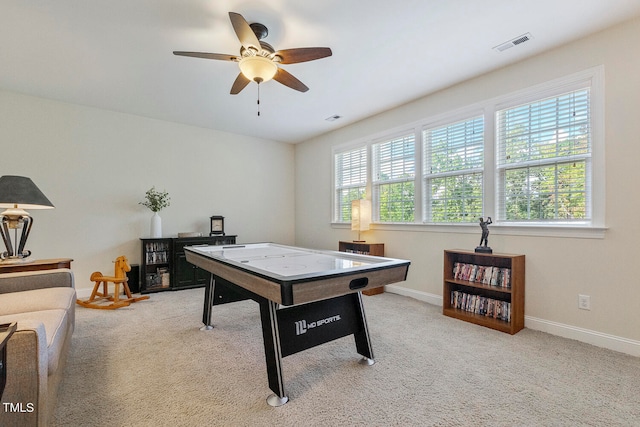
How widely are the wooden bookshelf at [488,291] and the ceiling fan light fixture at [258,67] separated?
8.39ft

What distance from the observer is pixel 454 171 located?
353cm

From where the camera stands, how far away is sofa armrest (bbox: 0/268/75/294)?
87.8 inches

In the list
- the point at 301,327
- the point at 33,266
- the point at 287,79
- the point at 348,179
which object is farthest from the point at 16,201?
the point at 348,179

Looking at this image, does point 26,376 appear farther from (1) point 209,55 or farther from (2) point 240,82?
(2) point 240,82

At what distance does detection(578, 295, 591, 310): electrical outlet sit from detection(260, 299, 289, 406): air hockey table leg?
2.63 meters

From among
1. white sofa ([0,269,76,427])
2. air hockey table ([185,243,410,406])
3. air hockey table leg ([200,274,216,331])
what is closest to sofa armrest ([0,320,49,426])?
white sofa ([0,269,76,427])

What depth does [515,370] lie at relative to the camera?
6.78ft

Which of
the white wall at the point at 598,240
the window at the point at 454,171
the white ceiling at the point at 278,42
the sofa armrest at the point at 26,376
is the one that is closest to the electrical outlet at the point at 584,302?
the white wall at the point at 598,240

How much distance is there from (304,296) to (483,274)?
2.38 m

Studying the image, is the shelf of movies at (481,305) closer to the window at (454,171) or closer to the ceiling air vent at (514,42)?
the window at (454,171)

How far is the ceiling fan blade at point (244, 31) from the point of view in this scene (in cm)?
184

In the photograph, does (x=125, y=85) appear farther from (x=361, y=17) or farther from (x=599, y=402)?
(x=599, y=402)

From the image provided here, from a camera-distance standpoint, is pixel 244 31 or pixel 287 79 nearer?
pixel 244 31

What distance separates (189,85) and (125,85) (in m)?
0.75
